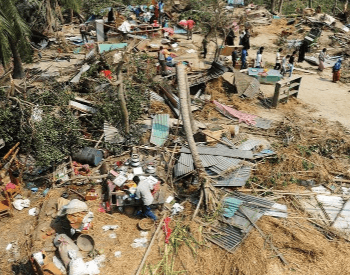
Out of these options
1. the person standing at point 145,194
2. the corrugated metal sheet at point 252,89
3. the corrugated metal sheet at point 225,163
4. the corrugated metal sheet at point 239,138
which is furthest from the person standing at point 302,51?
the person standing at point 145,194

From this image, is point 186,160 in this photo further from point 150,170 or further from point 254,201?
point 254,201

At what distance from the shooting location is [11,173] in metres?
10.6

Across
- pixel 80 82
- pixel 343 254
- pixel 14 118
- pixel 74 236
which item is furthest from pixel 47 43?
pixel 343 254

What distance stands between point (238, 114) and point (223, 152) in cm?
322

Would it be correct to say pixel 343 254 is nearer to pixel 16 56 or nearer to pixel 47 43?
pixel 16 56

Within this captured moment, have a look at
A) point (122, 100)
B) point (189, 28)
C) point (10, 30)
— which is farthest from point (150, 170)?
point (189, 28)

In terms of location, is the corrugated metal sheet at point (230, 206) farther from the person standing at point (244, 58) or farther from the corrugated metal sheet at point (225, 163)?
the person standing at point (244, 58)

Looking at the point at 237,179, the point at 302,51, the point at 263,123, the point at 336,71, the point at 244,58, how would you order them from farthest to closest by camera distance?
the point at 302,51
the point at 244,58
the point at 336,71
the point at 263,123
the point at 237,179

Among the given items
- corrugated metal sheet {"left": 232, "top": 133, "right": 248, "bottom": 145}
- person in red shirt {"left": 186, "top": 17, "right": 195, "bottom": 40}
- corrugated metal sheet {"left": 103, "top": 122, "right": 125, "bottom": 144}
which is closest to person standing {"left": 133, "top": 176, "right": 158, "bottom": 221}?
corrugated metal sheet {"left": 103, "top": 122, "right": 125, "bottom": 144}

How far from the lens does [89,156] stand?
446 inches

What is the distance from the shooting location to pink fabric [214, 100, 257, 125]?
1351 centimetres

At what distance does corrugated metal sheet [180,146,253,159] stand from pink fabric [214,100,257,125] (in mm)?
2563

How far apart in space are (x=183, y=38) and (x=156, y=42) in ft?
8.27

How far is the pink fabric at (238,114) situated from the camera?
13508 millimetres
